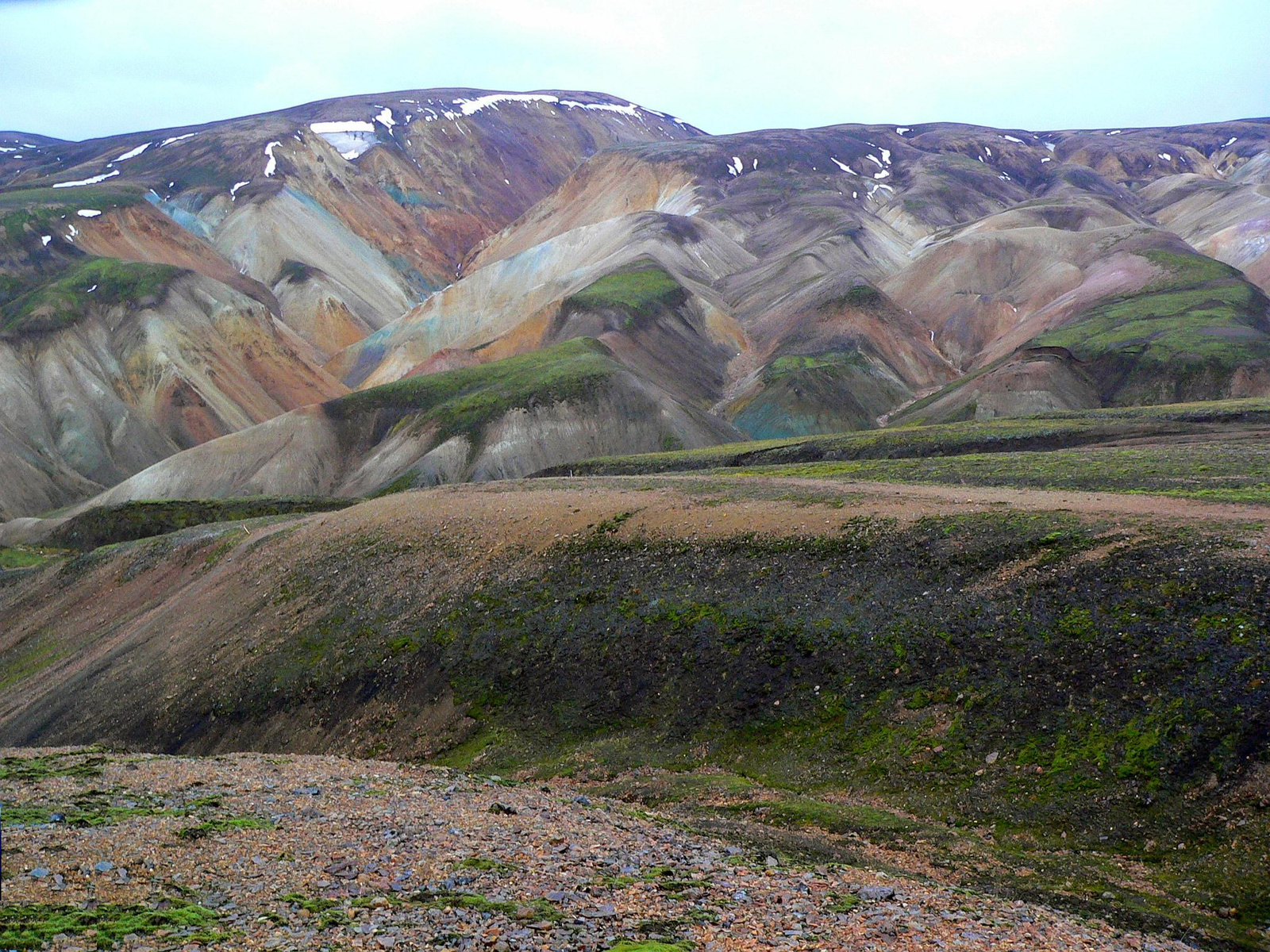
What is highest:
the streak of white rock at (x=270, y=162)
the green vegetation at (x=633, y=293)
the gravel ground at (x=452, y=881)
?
the streak of white rock at (x=270, y=162)

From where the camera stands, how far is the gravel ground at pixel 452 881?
44.2 ft

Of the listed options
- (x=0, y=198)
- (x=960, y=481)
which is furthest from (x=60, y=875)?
(x=0, y=198)

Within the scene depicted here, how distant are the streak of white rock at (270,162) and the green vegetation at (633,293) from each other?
297ft

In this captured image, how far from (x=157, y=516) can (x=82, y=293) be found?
2618 inches

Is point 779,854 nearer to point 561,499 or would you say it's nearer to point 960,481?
point 561,499

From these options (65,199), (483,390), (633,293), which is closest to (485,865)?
(483,390)

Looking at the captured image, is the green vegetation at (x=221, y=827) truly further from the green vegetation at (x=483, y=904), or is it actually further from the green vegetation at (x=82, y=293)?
the green vegetation at (x=82, y=293)

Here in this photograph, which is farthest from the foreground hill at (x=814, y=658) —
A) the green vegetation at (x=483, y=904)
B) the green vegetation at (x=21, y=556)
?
the green vegetation at (x=21, y=556)

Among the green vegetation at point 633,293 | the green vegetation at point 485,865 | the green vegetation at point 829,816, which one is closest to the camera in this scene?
the green vegetation at point 485,865

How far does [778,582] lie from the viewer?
3259 centimetres

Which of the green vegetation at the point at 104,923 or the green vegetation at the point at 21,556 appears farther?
the green vegetation at the point at 21,556

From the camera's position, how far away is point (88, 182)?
182m

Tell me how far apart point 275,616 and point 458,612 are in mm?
9200

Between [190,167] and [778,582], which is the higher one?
[190,167]
